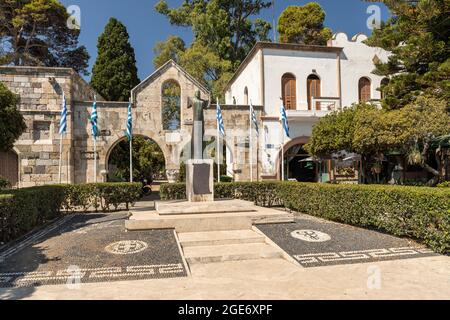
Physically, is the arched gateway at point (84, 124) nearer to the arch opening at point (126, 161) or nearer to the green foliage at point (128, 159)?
the arch opening at point (126, 161)

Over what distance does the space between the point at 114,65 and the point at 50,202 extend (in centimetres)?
1937

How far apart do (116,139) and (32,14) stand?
14518mm

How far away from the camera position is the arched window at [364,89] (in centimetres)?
2119

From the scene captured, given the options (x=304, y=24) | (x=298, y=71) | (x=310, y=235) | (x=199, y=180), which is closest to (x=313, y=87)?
(x=298, y=71)

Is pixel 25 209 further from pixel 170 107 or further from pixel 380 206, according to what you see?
pixel 170 107

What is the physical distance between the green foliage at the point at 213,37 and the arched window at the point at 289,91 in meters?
8.87

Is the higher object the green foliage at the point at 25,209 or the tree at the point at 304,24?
the tree at the point at 304,24

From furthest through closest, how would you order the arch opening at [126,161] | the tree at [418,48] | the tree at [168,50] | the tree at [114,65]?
the tree at [168,50] → the tree at [114,65] → the arch opening at [126,161] → the tree at [418,48]

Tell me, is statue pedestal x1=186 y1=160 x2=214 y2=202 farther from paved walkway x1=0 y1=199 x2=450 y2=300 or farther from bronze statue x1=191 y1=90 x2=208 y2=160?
paved walkway x1=0 y1=199 x2=450 y2=300

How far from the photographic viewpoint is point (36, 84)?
56.6ft

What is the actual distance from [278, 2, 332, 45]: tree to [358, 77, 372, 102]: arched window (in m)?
12.5

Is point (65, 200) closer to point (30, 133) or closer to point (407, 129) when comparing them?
point (30, 133)

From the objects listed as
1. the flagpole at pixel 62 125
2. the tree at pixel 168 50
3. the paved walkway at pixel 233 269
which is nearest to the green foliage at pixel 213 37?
the tree at pixel 168 50

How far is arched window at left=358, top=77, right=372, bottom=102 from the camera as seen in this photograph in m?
21.2
